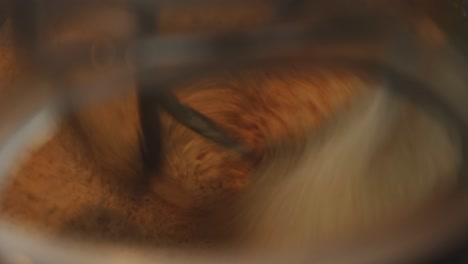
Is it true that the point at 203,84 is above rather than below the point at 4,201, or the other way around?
above

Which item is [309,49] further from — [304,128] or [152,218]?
[152,218]

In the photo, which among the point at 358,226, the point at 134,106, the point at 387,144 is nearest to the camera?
→ the point at 358,226

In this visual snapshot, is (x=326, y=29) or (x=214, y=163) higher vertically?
(x=326, y=29)

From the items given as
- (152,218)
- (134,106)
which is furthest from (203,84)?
(152,218)

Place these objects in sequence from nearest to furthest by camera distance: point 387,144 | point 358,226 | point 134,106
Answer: point 358,226, point 387,144, point 134,106

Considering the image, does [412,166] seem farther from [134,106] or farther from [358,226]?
[134,106]

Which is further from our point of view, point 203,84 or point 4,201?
point 203,84

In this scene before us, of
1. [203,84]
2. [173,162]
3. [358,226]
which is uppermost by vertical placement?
[203,84]

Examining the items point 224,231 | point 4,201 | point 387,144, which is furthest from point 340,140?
point 4,201

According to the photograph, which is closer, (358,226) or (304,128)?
(358,226)
